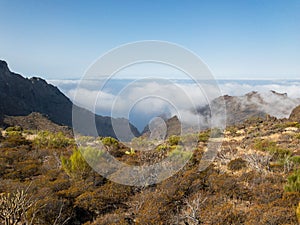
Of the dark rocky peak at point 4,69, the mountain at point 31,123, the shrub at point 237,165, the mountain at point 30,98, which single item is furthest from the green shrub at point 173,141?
the dark rocky peak at point 4,69

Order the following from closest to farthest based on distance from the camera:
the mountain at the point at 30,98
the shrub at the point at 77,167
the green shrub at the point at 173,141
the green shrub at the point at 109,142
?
the shrub at the point at 77,167 → the green shrub at the point at 109,142 → the green shrub at the point at 173,141 → the mountain at the point at 30,98

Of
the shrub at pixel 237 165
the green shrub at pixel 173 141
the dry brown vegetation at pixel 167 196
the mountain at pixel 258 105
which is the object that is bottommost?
the mountain at pixel 258 105

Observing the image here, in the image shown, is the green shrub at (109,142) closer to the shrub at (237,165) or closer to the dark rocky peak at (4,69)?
the shrub at (237,165)

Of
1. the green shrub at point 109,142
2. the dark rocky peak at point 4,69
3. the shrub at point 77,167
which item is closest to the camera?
the shrub at point 77,167

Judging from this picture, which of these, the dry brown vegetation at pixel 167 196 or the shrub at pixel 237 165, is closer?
the dry brown vegetation at pixel 167 196

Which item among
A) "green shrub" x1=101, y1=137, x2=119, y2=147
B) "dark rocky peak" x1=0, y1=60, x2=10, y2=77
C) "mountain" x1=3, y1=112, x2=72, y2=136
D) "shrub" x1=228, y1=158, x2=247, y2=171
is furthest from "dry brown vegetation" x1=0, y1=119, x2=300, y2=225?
"dark rocky peak" x1=0, y1=60, x2=10, y2=77

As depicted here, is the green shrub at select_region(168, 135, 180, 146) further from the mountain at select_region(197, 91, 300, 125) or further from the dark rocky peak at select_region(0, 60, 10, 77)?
the dark rocky peak at select_region(0, 60, 10, 77)

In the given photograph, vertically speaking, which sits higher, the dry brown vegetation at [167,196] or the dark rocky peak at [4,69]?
the dark rocky peak at [4,69]

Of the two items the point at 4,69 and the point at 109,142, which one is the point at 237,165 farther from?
the point at 4,69

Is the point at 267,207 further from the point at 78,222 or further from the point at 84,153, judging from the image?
the point at 84,153

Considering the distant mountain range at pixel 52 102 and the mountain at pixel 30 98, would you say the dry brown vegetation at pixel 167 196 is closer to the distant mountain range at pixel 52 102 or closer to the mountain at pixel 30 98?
the distant mountain range at pixel 52 102

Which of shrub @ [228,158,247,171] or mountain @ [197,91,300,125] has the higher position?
shrub @ [228,158,247,171]

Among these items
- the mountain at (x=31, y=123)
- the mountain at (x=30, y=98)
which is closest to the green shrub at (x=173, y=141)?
the mountain at (x=31, y=123)

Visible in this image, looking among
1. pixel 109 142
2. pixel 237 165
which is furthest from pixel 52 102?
pixel 237 165
